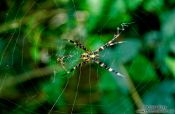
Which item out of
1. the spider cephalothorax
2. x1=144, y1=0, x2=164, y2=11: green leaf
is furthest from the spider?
x1=144, y1=0, x2=164, y2=11: green leaf

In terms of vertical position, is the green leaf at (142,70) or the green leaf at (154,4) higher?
the green leaf at (154,4)

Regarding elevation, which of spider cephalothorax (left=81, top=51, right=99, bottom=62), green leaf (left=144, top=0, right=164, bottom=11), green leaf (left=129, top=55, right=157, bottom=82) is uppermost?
green leaf (left=144, top=0, right=164, bottom=11)

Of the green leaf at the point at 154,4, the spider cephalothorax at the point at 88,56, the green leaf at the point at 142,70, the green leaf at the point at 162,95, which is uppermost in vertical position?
the green leaf at the point at 154,4

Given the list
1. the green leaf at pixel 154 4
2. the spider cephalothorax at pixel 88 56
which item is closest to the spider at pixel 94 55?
the spider cephalothorax at pixel 88 56

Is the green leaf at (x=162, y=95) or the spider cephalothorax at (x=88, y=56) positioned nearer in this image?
the green leaf at (x=162, y=95)

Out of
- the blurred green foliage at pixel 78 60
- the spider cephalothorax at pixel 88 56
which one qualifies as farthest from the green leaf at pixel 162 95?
the spider cephalothorax at pixel 88 56

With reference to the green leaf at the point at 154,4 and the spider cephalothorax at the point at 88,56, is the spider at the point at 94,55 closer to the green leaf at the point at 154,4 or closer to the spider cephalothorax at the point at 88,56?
the spider cephalothorax at the point at 88,56

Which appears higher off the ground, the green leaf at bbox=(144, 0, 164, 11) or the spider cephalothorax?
the green leaf at bbox=(144, 0, 164, 11)

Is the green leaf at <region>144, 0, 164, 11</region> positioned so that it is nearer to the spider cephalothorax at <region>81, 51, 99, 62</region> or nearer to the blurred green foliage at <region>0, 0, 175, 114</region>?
the blurred green foliage at <region>0, 0, 175, 114</region>
